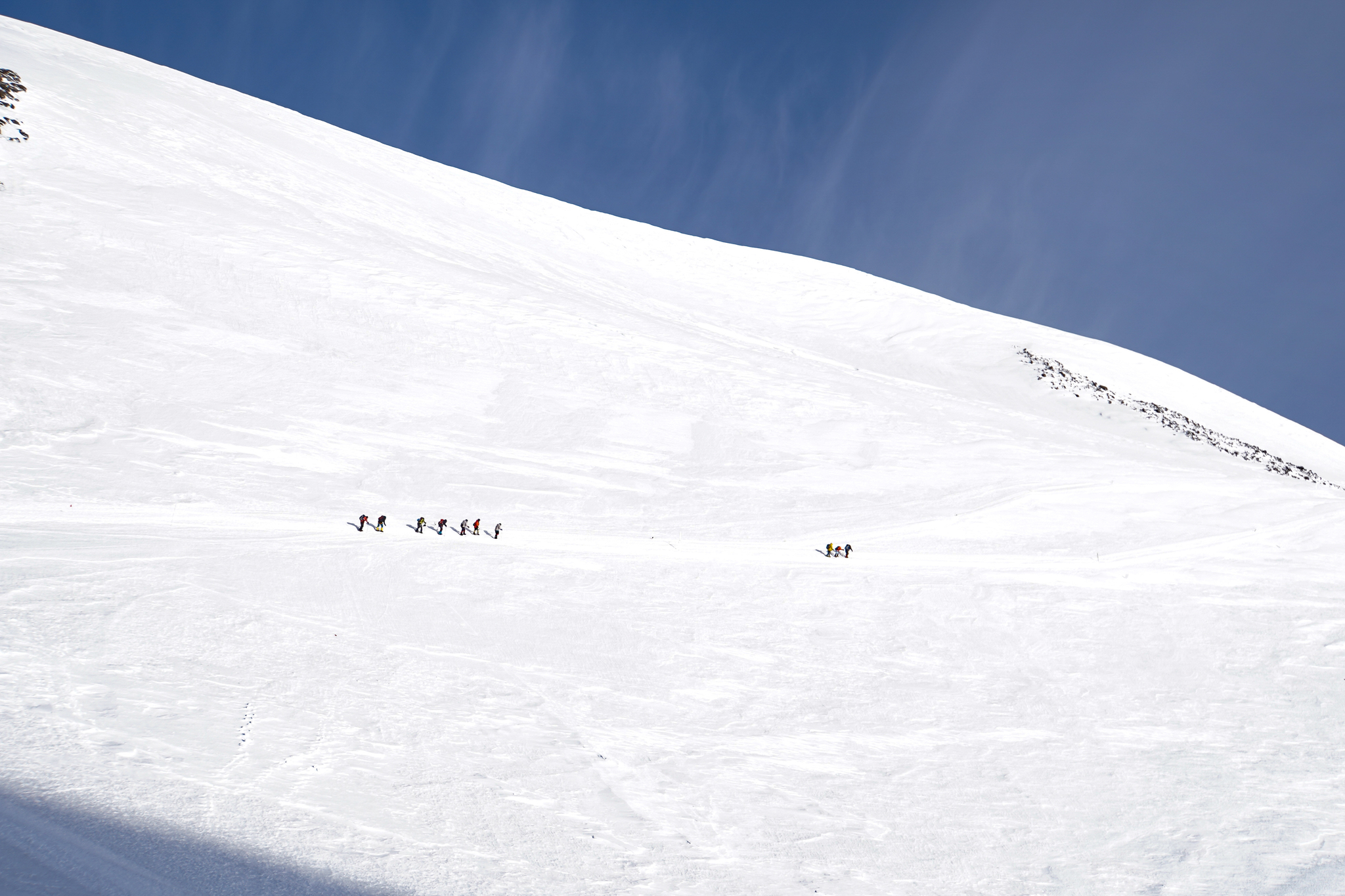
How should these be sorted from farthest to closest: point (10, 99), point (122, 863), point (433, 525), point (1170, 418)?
point (1170, 418), point (10, 99), point (433, 525), point (122, 863)

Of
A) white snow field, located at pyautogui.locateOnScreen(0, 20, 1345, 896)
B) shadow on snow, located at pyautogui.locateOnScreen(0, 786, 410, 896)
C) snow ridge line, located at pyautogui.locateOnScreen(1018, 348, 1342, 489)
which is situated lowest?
shadow on snow, located at pyautogui.locateOnScreen(0, 786, 410, 896)

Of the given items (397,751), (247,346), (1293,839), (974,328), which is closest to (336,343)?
(247,346)

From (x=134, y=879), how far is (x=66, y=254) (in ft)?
78.2

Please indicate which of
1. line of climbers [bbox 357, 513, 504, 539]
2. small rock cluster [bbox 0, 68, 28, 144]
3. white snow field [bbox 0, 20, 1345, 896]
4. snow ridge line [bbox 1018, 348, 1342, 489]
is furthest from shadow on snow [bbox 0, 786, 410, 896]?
snow ridge line [bbox 1018, 348, 1342, 489]

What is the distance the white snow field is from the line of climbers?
286 millimetres

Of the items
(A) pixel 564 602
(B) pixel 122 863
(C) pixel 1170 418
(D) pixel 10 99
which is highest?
(D) pixel 10 99

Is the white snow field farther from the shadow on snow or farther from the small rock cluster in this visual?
the small rock cluster

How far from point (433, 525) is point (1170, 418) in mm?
32030

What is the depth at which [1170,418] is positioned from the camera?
35031 mm

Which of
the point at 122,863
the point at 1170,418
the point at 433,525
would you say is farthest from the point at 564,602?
the point at 1170,418

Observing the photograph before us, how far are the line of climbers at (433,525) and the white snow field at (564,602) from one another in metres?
0.29

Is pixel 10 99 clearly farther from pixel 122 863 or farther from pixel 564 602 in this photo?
pixel 122 863

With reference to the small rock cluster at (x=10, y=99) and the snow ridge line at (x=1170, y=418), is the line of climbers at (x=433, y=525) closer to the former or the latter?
the small rock cluster at (x=10, y=99)

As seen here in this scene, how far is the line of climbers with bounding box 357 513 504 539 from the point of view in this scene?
603 inches
